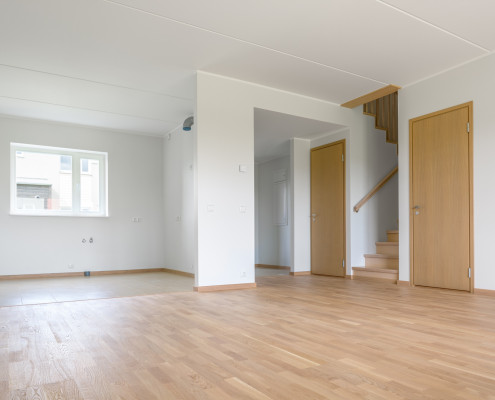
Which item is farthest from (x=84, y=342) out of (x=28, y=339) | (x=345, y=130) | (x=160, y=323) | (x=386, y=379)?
(x=345, y=130)

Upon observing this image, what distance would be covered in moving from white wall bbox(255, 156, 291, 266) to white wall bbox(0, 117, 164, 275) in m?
2.36

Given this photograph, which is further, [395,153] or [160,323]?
[395,153]

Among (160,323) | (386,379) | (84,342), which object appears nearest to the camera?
(386,379)

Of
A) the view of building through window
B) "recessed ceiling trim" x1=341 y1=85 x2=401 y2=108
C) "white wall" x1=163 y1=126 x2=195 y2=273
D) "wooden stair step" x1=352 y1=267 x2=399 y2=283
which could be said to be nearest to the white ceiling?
"recessed ceiling trim" x1=341 y1=85 x2=401 y2=108

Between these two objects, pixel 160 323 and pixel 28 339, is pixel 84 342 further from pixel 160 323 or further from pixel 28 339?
pixel 160 323

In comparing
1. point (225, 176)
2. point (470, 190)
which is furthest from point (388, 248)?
point (225, 176)

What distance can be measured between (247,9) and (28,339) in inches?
118

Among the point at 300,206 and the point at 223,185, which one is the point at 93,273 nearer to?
the point at 223,185

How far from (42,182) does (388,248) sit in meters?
5.86

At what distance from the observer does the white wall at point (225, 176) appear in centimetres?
468

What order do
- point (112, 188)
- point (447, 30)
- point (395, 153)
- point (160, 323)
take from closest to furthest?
point (160, 323) < point (447, 30) < point (395, 153) < point (112, 188)

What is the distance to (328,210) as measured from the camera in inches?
251

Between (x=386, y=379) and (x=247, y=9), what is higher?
(x=247, y=9)

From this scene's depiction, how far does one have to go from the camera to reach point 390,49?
4176mm
